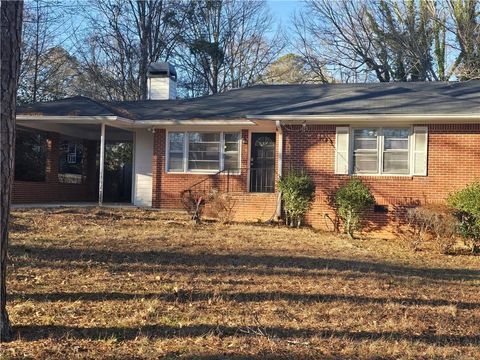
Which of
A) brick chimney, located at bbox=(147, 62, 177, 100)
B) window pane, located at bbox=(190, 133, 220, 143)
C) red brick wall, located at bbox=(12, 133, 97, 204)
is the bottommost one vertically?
red brick wall, located at bbox=(12, 133, 97, 204)

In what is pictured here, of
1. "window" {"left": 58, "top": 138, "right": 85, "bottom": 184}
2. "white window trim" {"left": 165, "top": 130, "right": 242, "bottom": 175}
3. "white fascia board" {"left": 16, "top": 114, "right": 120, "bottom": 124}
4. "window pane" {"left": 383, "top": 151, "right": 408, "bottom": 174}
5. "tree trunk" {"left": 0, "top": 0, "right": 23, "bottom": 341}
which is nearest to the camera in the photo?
"tree trunk" {"left": 0, "top": 0, "right": 23, "bottom": 341}

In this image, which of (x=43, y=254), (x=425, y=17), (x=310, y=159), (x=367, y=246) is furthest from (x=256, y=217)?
(x=425, y=17)

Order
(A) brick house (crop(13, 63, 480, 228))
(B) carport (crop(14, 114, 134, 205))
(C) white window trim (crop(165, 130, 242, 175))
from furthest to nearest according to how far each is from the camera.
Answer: (C) white window trim (crop(165, 130, 242, 175))
(B) carport (crop(14, 114, 134, 205))
(A) brick house (crop(13, 63, 480, 228))

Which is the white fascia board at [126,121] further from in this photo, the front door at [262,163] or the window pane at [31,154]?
the window pane at [31,154]

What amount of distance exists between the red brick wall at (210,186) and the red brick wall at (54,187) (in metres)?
3.89

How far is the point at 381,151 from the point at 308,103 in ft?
8.60

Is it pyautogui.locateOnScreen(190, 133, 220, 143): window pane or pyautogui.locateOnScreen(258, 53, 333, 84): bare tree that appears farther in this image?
pyautogui.locateOnScreen(258, 53, 333, 84): bare tree

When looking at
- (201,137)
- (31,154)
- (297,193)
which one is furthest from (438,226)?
(31,154)

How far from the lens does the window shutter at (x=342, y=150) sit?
46.1 feet

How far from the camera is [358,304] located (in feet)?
19.9

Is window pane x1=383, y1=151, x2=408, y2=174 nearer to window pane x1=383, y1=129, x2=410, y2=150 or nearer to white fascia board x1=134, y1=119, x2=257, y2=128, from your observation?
window pane x1=383, y1=129, x2=410, y2=150

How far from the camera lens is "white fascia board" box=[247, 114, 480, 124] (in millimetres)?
12961

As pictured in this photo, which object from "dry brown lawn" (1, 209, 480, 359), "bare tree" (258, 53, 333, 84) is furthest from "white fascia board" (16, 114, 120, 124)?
"bare tree" (258, 53, 333, 84)

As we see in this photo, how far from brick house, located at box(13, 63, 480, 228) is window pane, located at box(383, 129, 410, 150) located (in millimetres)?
26
